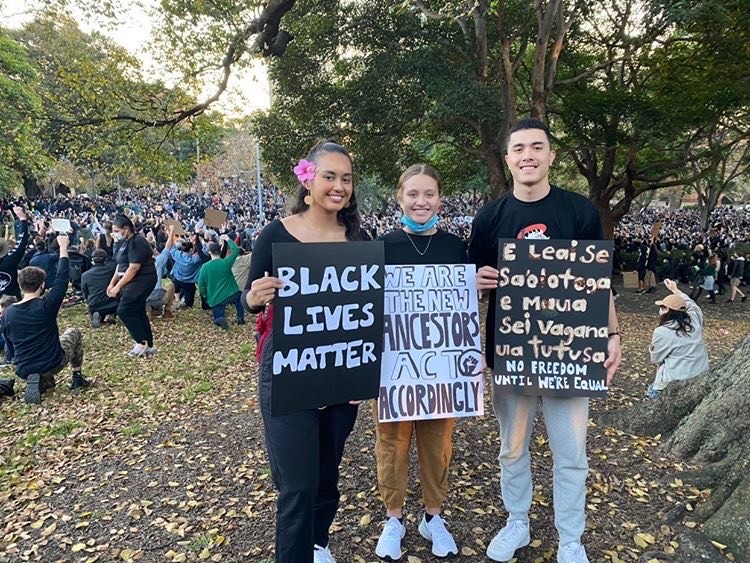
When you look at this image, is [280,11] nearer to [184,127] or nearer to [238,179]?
[184,127]

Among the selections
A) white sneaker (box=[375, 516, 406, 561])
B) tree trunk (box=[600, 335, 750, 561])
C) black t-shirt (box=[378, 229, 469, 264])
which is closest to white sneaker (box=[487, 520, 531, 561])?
white sneaker (box=[375, 516, 406, 561])

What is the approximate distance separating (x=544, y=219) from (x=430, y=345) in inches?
35.6

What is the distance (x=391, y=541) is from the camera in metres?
2.92

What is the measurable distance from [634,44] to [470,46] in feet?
16.7

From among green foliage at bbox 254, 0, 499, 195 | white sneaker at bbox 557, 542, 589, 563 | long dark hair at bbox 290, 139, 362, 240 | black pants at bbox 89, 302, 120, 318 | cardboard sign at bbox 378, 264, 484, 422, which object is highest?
green foliage at bbox 254, 0, 499, 195

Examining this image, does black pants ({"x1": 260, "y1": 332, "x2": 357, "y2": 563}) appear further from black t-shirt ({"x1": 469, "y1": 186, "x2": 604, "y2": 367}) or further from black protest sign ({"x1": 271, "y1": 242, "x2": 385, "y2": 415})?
black t-shirt ({"x1": 469, "y1": 186, "x2": 604, "y2": 367})

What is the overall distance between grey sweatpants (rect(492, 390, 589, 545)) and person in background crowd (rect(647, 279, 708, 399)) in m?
3.41

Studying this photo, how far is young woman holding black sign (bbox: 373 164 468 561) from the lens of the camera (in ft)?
8.85

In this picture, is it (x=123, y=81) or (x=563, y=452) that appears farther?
(x=123, y=81)

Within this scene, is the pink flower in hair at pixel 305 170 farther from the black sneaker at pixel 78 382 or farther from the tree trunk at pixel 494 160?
the tree trunk at pixel 494 160

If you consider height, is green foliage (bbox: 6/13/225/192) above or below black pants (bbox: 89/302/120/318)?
above

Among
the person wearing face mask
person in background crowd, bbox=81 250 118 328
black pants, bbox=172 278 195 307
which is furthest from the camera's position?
black pants, bbox=172 278 195 307

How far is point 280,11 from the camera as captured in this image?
9750 mm

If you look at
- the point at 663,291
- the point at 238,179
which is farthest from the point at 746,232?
the point at 238,179
